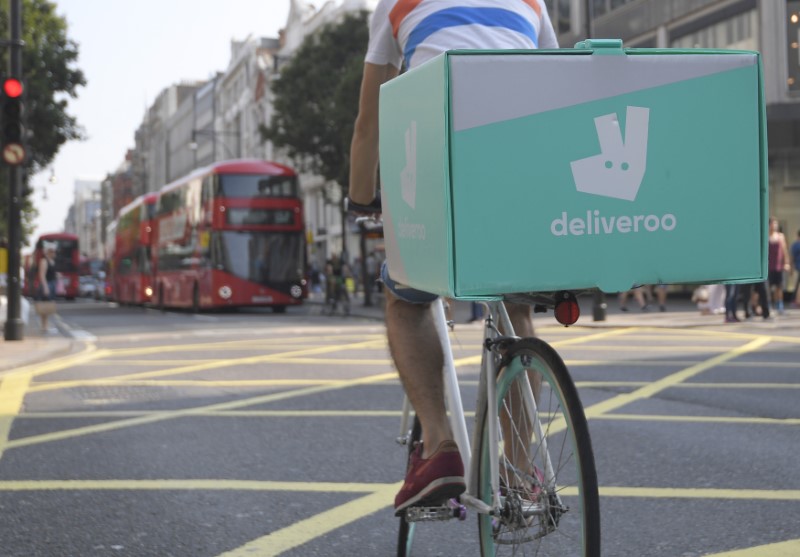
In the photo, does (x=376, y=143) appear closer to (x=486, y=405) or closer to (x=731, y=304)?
(x=486, y=405)

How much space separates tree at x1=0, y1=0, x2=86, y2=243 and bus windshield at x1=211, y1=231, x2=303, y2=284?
8.02 m

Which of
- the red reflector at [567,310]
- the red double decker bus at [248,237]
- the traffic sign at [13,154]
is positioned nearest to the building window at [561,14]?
the red double decker bus at [248,237]

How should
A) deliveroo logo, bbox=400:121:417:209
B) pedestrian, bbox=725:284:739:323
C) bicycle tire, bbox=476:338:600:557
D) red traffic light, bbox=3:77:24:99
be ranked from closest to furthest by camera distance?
bicycle tire, bbox=476:338:600:557
deliveroo logo, bbox=400:121:417:209
red traffic light, bbox=3:77:24:99
pedestrian, bbox=725:284:739:323

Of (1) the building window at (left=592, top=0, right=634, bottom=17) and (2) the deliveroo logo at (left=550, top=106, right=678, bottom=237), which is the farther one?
(1) the building window at (left=592, top=0, right=634, bottom=17)

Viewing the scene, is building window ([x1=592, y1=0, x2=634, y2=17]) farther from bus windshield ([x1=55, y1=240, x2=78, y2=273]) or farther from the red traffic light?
bus windshield ([x1=55, y1=240, x2=78, y2=273])

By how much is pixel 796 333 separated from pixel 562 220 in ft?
45.8

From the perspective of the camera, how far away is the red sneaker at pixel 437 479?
3117 mm

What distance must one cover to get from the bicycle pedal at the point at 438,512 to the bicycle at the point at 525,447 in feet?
0.35

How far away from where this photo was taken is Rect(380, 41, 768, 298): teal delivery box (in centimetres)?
249

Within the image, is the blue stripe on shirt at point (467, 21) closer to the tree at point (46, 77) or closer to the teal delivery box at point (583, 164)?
the teal delivery box at point (583, 164)

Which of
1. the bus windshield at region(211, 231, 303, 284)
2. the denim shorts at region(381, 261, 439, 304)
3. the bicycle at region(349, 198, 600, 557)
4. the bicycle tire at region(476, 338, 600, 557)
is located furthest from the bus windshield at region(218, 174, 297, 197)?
the bicycle tire at region(476, 338, 600, 557)

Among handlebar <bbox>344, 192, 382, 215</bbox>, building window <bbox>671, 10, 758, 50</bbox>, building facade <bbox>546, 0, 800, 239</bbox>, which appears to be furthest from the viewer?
building window <bbox>671, 10, 758, 50</bbox>

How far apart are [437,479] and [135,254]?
3839 centimetres

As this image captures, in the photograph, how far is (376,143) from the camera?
3328 mm
